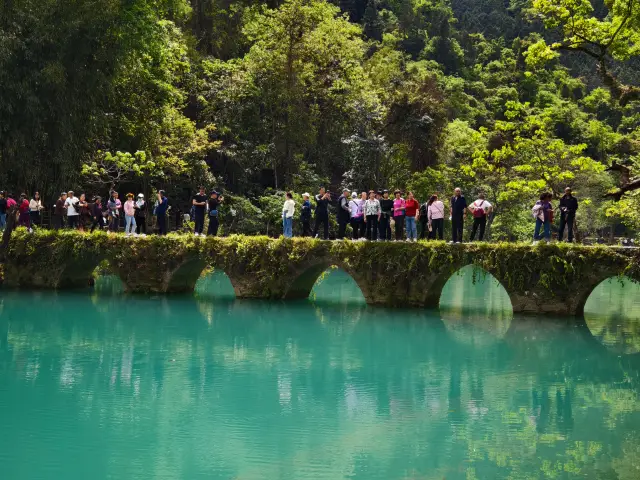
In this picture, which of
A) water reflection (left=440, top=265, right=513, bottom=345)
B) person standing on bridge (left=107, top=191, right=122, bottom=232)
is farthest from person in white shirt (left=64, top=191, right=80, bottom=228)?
water reflection (left=440, top=265, right=513, bottom=345)

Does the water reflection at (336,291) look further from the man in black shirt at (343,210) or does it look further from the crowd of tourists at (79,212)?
the crowd of tourists at (79,212)

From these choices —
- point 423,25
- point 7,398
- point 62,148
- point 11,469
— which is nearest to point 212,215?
point 62,148

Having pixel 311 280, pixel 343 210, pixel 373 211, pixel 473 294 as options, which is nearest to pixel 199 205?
pixel 311 280

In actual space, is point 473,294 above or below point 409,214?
below

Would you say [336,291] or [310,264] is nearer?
[310,264]

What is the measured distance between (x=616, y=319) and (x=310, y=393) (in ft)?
48.0

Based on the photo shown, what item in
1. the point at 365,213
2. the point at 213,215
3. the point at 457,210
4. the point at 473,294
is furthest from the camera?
the point at 473,294

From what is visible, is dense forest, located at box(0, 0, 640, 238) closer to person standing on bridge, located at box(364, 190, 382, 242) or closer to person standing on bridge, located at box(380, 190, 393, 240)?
person standing on bridge, located at box(380, 190, 393, 240)

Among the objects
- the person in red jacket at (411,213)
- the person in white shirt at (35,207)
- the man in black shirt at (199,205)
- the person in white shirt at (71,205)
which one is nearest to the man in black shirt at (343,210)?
the person in red jacket at (411,213)

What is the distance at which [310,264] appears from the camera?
2831 cm

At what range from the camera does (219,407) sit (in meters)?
15.7

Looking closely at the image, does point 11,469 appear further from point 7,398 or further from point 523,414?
point 523,414

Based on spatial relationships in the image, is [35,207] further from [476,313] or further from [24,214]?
[476,313]

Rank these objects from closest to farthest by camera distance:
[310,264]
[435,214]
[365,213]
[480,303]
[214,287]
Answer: [435,214], [365,213], [310,264], [480,303], [214,287]
